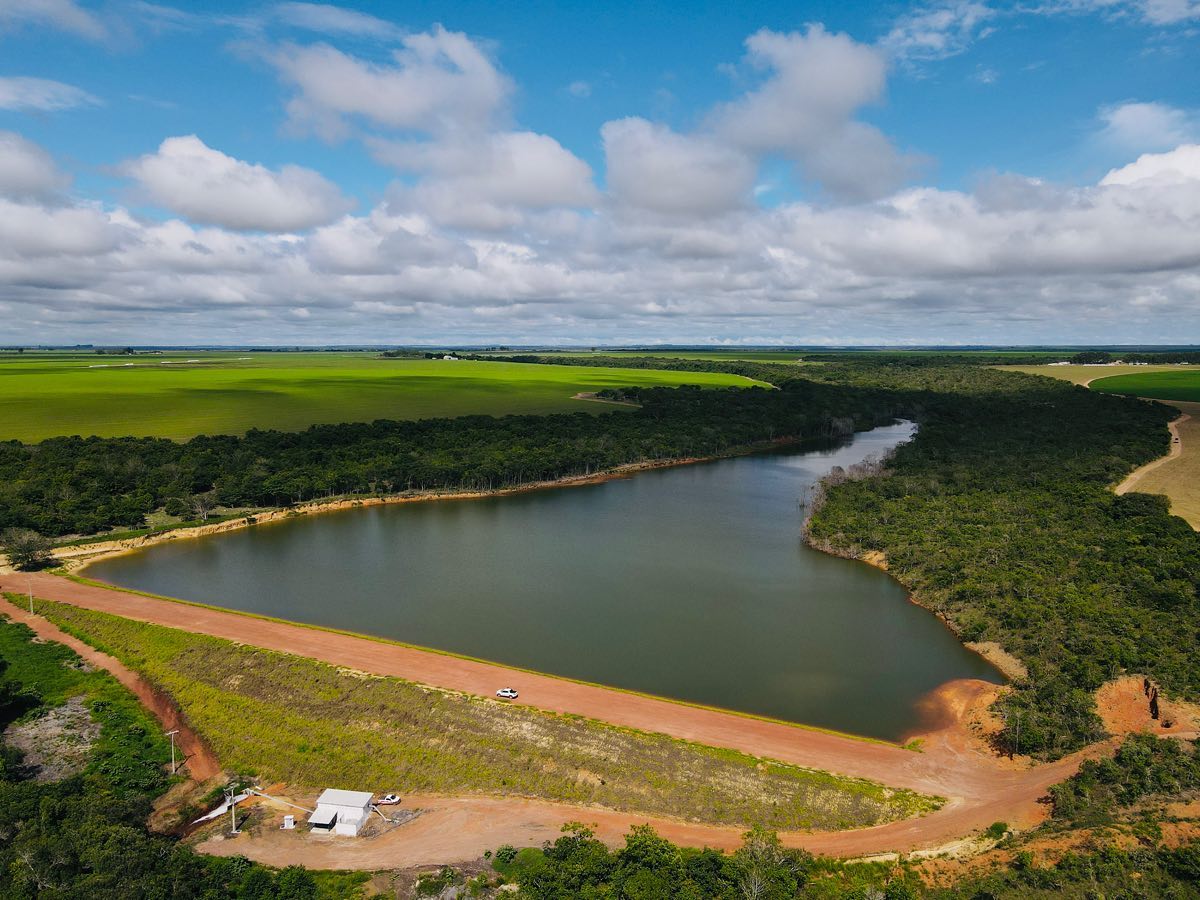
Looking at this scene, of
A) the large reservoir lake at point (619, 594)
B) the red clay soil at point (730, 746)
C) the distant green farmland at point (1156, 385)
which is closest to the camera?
the red clay soil at point (730, 746)

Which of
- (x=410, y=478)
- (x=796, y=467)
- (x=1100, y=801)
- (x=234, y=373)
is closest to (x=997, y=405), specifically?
(x=796, y=467)

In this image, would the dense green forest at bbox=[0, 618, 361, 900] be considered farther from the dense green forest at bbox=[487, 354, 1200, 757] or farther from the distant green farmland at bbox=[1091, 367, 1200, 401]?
the distant green farmland at bbox=[1091, 367, 1200, 401]

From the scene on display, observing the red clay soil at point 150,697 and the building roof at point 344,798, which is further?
the red clay soil at point 150,697

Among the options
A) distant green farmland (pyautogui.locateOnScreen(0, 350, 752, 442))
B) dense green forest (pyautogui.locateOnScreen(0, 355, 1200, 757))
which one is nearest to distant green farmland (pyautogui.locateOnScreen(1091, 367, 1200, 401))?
dense green forest (pyautogui.locateOnScreen(0, 355, 1200, 757))

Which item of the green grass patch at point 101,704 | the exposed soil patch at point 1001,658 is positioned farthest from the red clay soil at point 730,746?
the green grass patch at point 101,704

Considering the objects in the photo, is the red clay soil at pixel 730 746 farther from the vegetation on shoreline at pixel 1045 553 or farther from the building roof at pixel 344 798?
the vegetation on shoreline at pixel 1045 553

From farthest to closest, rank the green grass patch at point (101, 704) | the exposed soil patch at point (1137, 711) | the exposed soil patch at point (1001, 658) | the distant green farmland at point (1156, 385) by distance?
the distant green farmland at point (1156, 385) → the exposed soil patch at point (1001, 658) → the exposed soil patch at point (1137, 711) → the green grass patch at point (101, 704)

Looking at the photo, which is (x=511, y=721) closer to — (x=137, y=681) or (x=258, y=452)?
(x=137, y=681)
